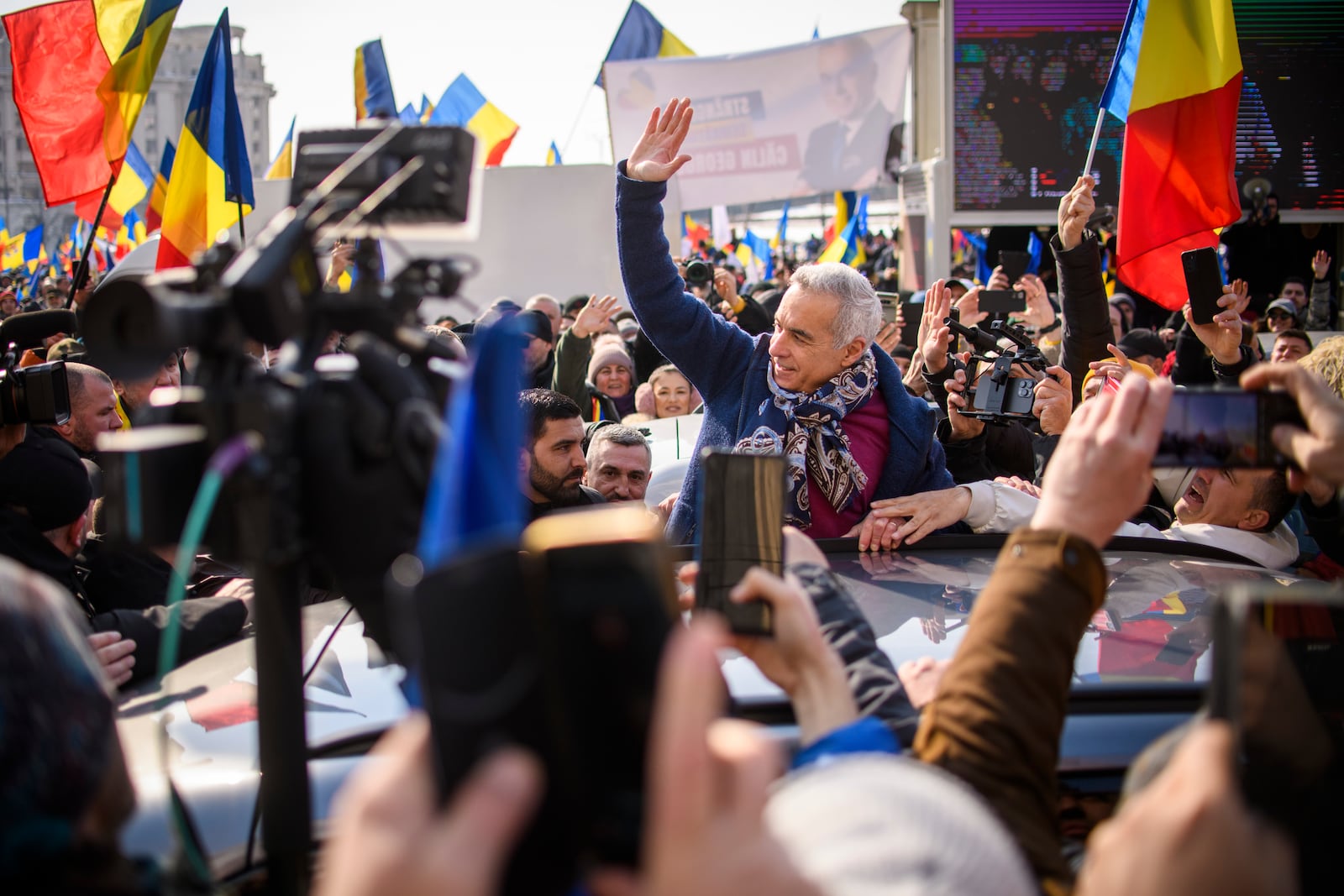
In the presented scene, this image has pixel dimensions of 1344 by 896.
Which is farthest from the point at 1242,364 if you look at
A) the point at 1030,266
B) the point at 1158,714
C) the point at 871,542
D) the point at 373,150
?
the point at 1030,266

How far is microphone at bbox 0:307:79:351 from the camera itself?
12.8 ft

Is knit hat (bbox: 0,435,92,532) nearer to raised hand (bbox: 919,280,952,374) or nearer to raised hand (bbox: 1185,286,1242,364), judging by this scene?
raised hand (bbox: 919,280,952,374)

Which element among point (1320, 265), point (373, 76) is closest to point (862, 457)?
point (1320, 265)

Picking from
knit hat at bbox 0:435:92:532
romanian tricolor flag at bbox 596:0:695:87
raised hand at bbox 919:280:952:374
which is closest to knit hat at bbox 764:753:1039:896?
knit hat at bbox 0:435:92:532

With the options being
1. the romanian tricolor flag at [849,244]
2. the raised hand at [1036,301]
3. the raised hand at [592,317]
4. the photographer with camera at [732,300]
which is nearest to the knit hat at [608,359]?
the photographer with camera at [732,300]

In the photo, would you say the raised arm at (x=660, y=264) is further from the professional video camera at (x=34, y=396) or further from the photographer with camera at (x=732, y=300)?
the photographer with camera at (x=732, y=300)

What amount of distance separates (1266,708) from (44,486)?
315 cm

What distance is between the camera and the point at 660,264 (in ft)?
11.4

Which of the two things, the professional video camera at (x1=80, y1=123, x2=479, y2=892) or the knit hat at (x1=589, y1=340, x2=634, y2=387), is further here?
the knit hat at (x1=589, y1=340, x2=634, y2=387)

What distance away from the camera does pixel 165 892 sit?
103 cm

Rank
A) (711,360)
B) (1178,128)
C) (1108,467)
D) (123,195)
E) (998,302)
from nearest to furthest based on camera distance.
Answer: (1108,467), (711,360), (1178,128), (998,302), (123,195)

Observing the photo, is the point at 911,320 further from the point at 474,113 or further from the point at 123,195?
the point at 474,113

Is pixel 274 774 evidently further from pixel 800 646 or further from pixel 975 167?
pixel 975 167

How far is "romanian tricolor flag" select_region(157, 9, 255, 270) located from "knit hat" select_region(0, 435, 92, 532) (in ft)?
10.4
